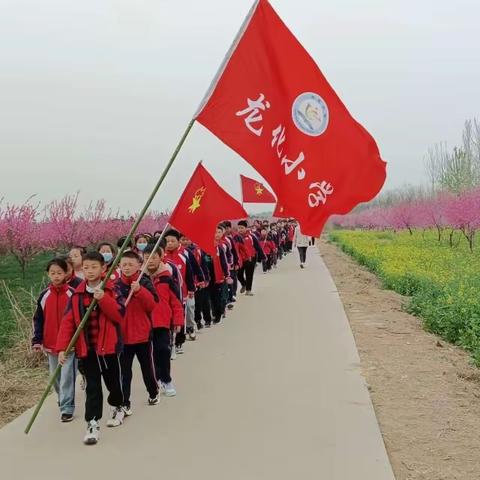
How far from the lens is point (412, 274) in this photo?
13570mm

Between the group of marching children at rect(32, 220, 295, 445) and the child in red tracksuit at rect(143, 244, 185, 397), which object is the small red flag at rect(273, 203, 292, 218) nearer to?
the group of marching children at rect(32, 220, 295, 445)

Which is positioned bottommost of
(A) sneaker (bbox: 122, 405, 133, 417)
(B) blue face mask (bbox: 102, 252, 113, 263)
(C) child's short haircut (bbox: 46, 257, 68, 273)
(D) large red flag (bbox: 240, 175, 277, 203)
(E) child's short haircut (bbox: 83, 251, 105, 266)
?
(A) sneaker (bbox: 122, 405, 133, 417)

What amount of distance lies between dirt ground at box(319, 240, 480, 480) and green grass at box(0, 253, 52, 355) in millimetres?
4635

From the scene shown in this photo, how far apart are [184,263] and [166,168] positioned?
132 inches

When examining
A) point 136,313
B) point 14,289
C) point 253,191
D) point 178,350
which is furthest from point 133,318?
point 14,289

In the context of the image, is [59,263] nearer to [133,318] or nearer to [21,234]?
[133,318]

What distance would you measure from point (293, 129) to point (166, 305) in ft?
6.54

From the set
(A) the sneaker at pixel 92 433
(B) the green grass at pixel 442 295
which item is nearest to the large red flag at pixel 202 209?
(A) the sneaker at pixel 92 433

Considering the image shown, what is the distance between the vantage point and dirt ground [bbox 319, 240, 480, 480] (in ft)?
12.3

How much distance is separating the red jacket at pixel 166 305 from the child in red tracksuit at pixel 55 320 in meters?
0.81

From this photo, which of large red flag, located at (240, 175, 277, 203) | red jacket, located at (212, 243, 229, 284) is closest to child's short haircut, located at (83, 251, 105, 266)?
red jacket, located at (212, 243, 229, 284)

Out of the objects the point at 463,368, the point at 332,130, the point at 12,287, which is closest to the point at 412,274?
the point at 463,368

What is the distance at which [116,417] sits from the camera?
4414 millimetres

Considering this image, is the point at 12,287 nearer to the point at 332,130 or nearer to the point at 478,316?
the point at 478,316
